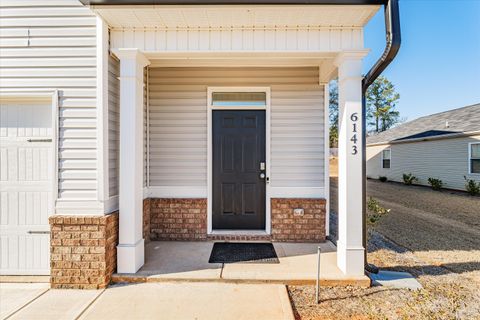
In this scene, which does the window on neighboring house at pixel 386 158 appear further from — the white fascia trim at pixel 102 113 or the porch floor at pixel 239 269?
the white fascia trim at pixel 102 113

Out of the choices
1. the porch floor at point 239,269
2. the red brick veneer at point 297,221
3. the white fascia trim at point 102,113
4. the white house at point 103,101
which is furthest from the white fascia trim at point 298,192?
the white fascia trim at point 102,113

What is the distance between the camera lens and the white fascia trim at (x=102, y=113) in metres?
2.85

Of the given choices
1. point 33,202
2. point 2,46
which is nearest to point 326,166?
point 33,202

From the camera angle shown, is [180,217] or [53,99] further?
[180,217]

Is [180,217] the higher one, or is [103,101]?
[103,101]

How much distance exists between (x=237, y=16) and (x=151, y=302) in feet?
9.87

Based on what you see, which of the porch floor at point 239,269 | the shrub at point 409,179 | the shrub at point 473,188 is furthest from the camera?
the shrub at point 409,179

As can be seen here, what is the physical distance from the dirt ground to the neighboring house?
5.12 m

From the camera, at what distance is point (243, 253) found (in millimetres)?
3625

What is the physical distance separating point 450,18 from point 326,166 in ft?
40.3

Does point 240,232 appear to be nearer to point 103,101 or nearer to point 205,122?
point 205,122

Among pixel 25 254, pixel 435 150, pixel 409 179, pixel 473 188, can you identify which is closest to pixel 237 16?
pixel 25 254

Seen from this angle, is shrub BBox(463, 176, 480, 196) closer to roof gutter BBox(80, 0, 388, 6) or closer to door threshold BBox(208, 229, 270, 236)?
door threshold BBox(208, 229, 270, 236)

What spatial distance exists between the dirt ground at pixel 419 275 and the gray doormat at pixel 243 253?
28.1 inches
